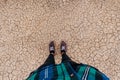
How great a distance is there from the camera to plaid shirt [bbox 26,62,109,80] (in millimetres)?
1158

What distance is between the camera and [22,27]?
161cm

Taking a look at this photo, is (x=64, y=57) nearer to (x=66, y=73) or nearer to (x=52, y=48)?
(x=52, y=48)

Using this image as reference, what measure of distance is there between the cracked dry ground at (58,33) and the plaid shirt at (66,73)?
0.77 feet

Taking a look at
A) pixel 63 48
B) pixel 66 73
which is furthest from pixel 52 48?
pixel 66 73

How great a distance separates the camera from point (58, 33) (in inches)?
61.3

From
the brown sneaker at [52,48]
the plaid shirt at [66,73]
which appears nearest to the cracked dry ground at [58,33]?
the brown sneaker at [52,48]

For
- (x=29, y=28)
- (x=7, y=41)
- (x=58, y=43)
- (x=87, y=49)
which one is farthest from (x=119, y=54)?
(x=7, y=41)

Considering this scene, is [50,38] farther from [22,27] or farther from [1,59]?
[1,59]

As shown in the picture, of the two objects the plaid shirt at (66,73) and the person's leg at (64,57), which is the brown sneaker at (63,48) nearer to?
the person's leg at (64,57)

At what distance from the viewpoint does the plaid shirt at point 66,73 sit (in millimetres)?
1158

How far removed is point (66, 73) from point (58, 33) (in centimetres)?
43

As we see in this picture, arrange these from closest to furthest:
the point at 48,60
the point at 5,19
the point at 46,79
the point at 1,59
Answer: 1. the point at 46,79
2. the point at 48,60
3. the point at 1,59
4. the point at 5,19

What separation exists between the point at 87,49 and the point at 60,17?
11.6 inches

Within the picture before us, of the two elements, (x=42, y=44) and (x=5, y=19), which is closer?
(x=42, y=44)
